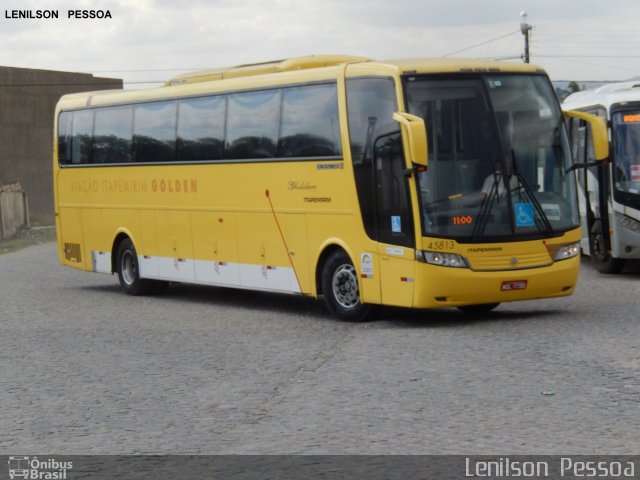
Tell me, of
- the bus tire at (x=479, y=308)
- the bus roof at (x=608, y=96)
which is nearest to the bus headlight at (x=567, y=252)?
the bus tire at (x=479, y=308)

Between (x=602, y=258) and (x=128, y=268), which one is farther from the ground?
(x=128, y=268)

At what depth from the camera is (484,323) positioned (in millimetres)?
15266

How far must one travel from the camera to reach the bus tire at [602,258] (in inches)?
886

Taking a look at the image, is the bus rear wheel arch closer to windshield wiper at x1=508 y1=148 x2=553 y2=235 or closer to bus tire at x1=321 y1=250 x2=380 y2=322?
bus tire at x1=321 y1=250 x2=380 y2=322

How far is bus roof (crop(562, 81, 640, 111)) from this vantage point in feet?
71.8

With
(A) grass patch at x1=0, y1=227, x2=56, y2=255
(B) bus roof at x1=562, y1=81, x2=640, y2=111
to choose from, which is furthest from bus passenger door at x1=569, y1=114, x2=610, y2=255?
(A) grass patch at x1=0, y1=227, x2=56, y2=255

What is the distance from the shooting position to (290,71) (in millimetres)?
17516

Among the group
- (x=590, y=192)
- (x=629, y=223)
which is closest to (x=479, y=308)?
(x=629, y=223)

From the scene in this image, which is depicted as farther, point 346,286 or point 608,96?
point 608,96

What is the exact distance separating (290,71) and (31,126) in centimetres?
4935

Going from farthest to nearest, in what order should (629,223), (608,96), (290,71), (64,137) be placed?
(64,137) → (608,96) → (629,223) → (290,71)

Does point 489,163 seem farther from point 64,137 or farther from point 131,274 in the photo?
point 64,137

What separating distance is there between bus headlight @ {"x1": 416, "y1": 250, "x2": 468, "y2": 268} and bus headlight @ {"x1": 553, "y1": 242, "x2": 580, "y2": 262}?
4.11 ft
